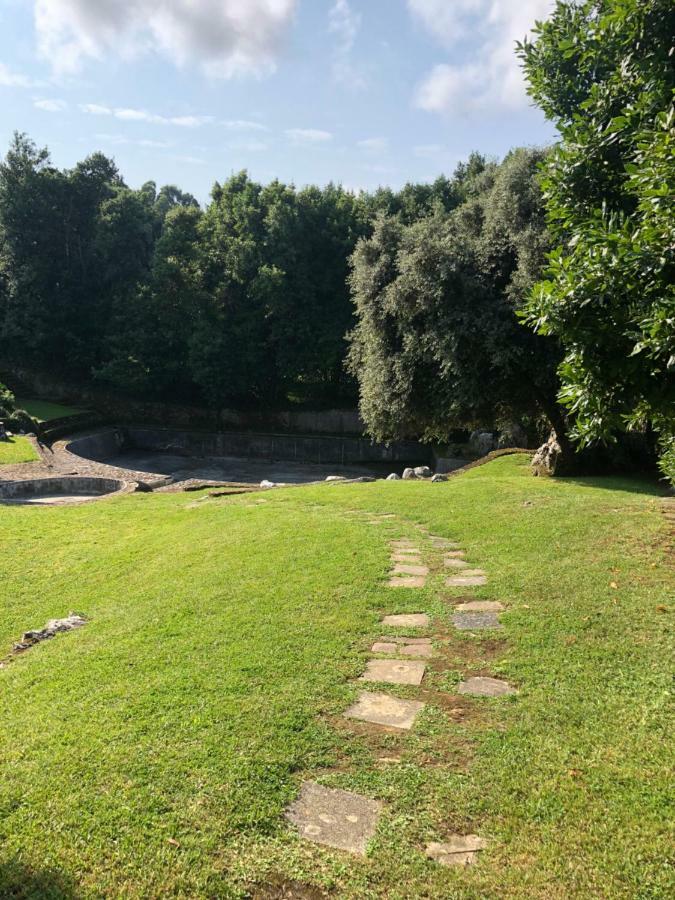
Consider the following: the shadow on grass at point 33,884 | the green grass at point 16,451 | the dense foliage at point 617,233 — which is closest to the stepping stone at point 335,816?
the shadow on grass at point 33,884

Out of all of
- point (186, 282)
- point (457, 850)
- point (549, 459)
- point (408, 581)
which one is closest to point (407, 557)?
point (408, 581)

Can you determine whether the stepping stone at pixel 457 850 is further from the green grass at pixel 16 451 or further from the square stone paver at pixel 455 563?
the green grass at pixel 16 451

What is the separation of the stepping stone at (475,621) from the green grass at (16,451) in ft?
66.5

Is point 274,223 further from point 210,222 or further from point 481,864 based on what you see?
point 481,864

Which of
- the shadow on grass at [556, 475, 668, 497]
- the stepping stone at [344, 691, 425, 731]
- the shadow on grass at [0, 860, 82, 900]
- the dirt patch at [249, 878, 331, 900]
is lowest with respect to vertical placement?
the shadow on grass at [0, 860, 82, 900]

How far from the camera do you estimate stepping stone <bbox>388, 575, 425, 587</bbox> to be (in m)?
7.87

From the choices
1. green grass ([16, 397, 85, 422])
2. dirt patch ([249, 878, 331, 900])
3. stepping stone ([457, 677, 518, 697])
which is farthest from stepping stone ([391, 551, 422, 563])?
green grass ([16, 397, 85, 422])

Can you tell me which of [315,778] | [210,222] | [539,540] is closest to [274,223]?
[210,222]

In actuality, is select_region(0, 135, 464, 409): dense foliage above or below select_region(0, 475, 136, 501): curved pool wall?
above

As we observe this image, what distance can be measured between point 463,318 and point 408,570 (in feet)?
31.8

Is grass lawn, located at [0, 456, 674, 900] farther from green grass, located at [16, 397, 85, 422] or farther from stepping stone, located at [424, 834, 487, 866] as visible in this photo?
green grass, located at [16, 397, 85, 422]

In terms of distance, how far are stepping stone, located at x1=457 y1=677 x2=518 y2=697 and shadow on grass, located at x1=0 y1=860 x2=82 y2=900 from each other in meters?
3.05

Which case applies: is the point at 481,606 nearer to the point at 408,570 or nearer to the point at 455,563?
the point at 408,570

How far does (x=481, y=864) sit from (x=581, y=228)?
4821mm
